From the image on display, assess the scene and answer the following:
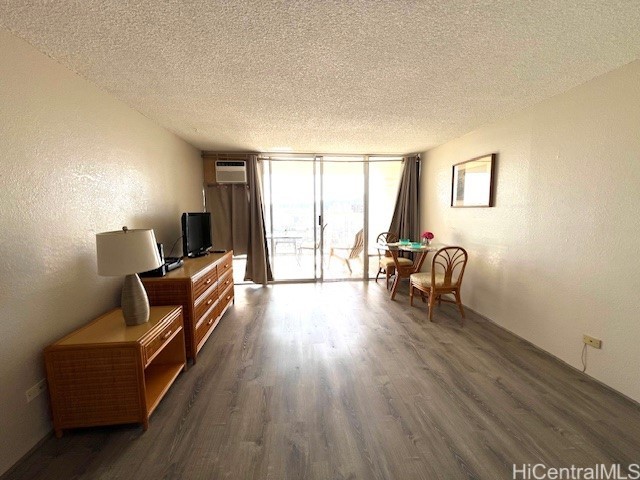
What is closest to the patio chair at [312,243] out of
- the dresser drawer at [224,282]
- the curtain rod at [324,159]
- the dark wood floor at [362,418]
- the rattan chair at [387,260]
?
the rattan chair at [387,260]

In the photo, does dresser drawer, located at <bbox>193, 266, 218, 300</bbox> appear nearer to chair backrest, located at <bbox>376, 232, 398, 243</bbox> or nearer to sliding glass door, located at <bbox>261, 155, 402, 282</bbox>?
sliding glass door, located at <bbox>261, 155, 402, 282</bbox>

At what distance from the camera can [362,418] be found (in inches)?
67.4

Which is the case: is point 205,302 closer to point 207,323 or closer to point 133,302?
point 207,323

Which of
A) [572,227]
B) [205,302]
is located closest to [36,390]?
[205,302]

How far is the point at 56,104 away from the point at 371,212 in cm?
436

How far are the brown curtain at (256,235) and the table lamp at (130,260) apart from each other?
9.34ft

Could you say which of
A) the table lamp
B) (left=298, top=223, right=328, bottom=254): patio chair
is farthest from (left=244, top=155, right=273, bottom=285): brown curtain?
the table lamp

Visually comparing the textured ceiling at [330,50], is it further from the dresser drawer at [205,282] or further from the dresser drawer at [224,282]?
the dresser drawer at [224,282]

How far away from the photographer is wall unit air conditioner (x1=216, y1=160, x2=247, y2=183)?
4.45 meters

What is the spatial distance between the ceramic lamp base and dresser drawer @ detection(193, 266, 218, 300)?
0.61m

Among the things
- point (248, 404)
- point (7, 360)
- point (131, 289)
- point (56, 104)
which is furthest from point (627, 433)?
point (56, 104)

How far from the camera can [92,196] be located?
1.95m
